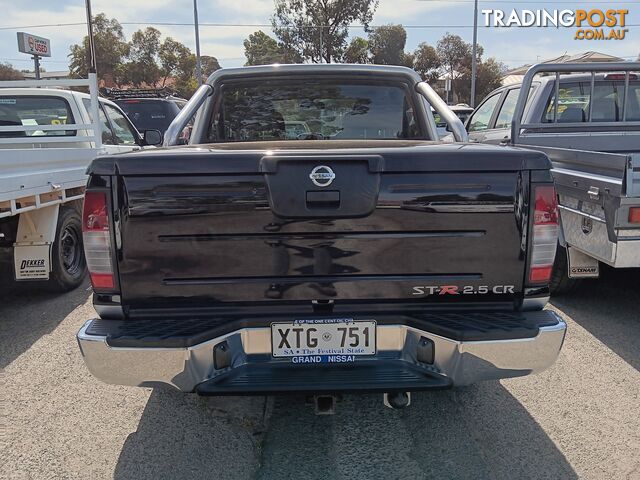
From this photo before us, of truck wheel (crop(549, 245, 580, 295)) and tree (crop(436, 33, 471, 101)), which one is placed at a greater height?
tree (crop(436, 33, 471, 101))

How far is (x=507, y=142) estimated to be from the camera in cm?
628

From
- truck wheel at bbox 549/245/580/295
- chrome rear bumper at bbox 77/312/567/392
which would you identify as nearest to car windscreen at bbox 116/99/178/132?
truck wheel at bbox 549/245/580/295

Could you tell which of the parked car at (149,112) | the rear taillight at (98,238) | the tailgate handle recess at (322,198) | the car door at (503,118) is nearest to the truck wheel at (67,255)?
the rear taillight at (98,238)

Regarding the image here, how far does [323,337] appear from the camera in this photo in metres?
2.29

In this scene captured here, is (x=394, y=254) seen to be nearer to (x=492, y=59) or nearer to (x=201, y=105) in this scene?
(x=201, y=105)

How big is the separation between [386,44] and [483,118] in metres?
40.1

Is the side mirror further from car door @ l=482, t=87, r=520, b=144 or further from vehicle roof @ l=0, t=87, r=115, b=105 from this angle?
car door @ l=482, t=87, r=520, b=144

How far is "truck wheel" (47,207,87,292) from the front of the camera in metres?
5.09

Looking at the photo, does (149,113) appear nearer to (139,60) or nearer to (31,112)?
(31,112)

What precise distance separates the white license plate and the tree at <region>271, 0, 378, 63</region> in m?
43.4

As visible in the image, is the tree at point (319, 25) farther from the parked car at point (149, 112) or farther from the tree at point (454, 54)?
the parked car at point (149, 112)

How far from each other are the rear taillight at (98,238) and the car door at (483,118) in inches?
242

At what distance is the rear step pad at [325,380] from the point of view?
223cm

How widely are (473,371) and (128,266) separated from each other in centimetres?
154
